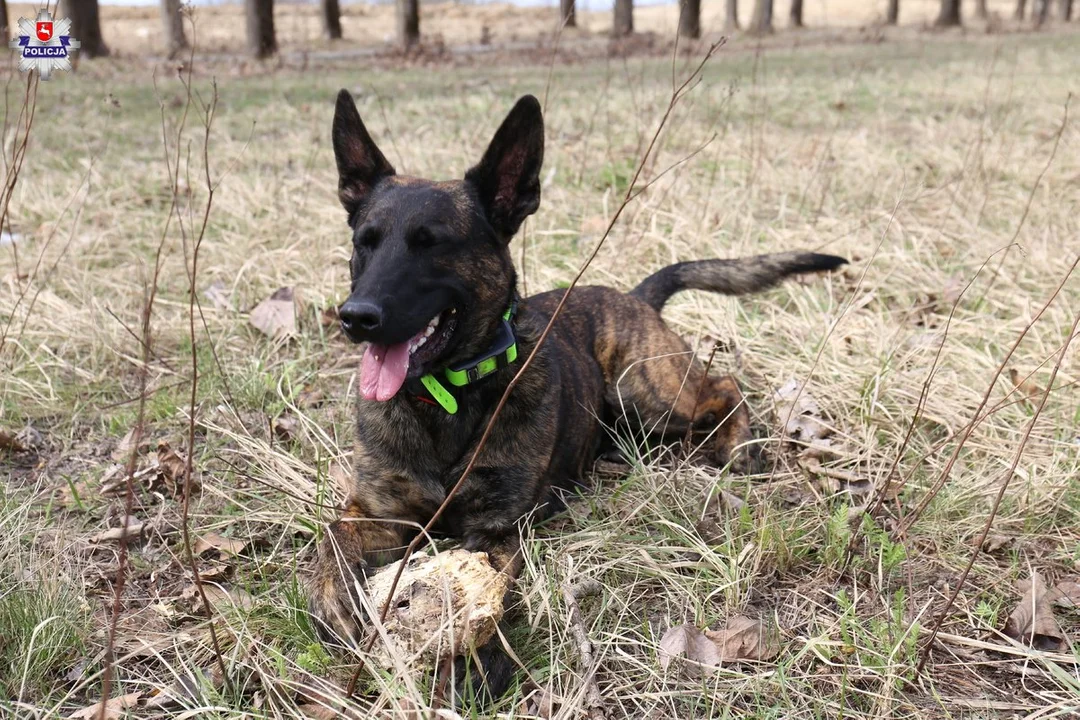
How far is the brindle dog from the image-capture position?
2.63 meters

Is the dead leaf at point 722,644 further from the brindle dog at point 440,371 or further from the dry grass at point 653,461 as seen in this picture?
the brindle dog at point 440,371

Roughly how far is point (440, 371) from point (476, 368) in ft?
0.39

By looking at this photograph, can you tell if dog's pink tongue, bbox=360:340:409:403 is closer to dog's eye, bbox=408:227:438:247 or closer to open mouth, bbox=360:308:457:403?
open mouth, bbox=360:308:457:403

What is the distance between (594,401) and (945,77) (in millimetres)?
13377

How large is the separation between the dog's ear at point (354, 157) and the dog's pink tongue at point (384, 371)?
0.80 m

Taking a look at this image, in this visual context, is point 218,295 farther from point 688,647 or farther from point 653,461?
point 688,647

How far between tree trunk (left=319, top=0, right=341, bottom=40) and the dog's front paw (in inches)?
1027

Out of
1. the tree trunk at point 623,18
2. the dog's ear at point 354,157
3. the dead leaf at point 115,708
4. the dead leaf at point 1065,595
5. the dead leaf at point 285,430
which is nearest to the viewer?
the dead leaf at point 115,708

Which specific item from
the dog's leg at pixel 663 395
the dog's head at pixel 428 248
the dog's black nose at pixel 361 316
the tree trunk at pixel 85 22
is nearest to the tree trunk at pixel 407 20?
the tree trunk at pixel 85 22

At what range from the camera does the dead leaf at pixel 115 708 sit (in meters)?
2.22

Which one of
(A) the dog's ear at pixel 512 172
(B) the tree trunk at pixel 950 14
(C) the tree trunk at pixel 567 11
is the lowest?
(A) the dog's ear at pixel 512 172

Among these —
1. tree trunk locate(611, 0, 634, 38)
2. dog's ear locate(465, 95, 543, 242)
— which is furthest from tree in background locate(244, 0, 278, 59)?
dog's ear locate(465, 95, 543, 242)

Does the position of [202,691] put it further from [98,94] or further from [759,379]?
[98,94]

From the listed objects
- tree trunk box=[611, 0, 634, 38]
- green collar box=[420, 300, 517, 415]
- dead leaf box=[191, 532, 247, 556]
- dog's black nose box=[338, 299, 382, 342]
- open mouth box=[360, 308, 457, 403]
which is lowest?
dead leaf box=[191, 532, 247, 556]
